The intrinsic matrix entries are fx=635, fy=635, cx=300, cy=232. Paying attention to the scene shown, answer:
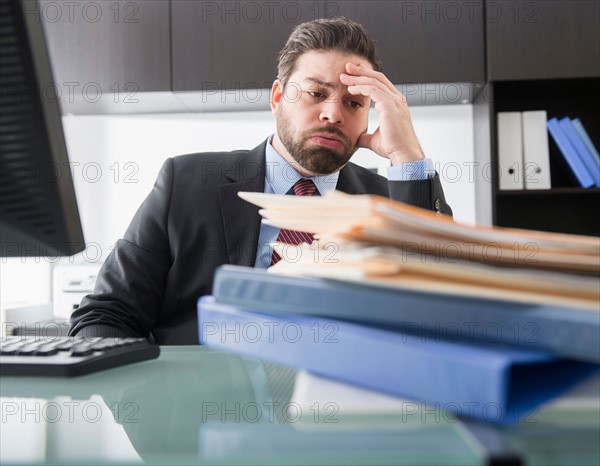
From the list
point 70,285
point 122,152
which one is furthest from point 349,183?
point 122,152

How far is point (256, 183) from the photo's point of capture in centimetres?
175

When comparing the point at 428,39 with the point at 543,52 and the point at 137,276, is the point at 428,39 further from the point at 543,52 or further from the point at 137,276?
the point at 137,276

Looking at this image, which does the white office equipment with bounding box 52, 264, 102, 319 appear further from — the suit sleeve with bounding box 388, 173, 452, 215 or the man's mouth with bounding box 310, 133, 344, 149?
the suit sleeve with bounding box 388, 173, 452, 215

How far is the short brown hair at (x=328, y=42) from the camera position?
73.8 inches

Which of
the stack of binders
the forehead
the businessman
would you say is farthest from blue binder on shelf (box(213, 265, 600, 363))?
the forehead

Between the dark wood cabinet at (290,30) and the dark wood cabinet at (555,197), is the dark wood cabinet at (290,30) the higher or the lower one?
the higher one

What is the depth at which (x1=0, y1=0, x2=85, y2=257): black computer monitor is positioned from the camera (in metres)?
0.51

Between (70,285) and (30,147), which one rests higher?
(30,147)

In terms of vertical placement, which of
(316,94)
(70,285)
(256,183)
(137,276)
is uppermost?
(316,94)

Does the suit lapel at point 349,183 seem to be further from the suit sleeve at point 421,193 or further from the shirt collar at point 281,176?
the suit sleeve at point 421,193

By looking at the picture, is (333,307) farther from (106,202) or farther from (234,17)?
(106,202)

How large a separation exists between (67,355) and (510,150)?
221 cm

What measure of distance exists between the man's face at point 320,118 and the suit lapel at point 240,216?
0.15 metres

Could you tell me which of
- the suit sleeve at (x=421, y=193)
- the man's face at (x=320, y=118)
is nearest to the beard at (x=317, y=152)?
the man's face at (x=320, y=118)
